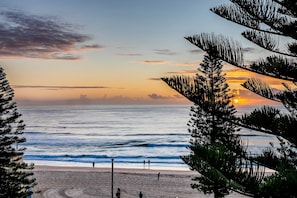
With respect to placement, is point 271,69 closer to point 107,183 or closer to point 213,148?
point 213,148

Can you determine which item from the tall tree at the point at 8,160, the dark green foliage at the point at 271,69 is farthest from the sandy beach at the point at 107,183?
the dark green foliage at the point at 271,69

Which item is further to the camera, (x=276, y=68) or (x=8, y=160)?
(x=8, y=160)

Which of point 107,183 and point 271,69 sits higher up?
point 271,69

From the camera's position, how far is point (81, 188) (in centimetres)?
2478

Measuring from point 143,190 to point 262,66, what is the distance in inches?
805

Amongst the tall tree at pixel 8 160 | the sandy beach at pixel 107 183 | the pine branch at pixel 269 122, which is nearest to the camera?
the pine branch at pixel 269 122

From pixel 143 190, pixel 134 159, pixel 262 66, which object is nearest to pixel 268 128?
pixel 262 66

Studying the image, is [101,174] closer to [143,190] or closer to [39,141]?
[143,190]

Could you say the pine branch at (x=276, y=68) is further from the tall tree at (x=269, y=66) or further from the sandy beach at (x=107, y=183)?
the sandy beach at (x=107, y=183)

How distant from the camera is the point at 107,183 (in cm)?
2639

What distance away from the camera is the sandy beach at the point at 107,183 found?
2306cm

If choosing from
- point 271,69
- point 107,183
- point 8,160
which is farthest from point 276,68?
point 107,183

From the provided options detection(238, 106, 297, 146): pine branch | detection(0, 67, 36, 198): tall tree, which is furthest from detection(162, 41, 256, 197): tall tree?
detection(0, 67, 36, 198): tall tree

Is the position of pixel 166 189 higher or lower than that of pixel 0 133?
lower
